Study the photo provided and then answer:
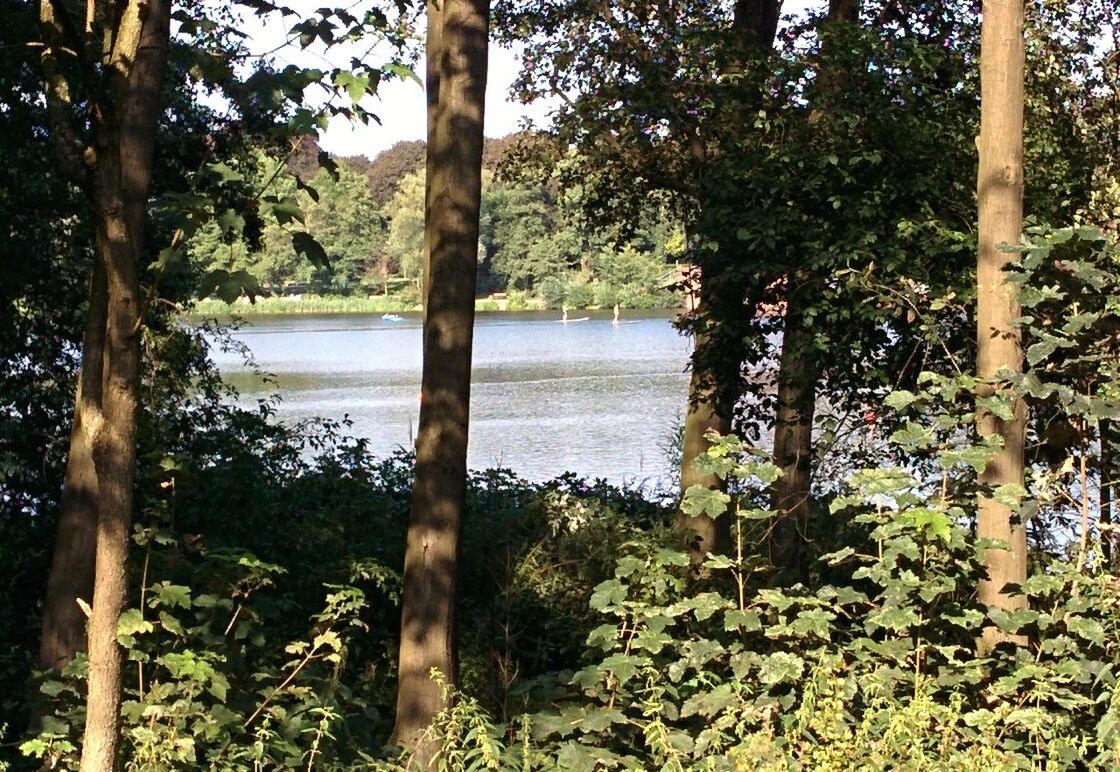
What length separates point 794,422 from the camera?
8539 mm

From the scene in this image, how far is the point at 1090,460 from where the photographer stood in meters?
6.12

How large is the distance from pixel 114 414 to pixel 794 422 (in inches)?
232

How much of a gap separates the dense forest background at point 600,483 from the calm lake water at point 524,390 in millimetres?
2318

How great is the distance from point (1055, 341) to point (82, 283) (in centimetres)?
656

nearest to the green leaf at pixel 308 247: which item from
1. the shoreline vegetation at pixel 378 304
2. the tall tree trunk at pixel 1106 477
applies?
the tall tree trunk at pixel 1106 477

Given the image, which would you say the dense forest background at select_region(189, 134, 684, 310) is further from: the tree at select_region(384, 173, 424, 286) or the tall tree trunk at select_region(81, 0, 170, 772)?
the tall tree trunk at select_region(81, 0, 170, 772)

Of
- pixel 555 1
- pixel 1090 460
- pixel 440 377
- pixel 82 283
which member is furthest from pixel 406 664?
pixel 555 1

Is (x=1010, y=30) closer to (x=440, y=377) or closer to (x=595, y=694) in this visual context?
(x=440, y=377)

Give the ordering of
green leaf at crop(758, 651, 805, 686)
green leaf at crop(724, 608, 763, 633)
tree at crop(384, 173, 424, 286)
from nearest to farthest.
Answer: green leaf at crop(758, 651, 805, 686)
green leaf at crop(724, 608, 763, 633)
tree at crop(384, 173, 424, 286)

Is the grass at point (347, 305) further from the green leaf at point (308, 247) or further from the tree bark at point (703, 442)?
the green leaf at point (308, 247)

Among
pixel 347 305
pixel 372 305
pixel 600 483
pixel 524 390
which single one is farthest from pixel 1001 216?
pixel 347 305

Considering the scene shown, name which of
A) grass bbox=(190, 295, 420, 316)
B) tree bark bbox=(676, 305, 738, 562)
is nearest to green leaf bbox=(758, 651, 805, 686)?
tree bark bbox=(676, 305, 738, 562)

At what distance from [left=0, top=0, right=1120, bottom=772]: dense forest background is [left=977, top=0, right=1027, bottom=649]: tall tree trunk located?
0.01m

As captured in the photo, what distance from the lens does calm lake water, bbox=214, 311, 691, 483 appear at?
18.5 m
